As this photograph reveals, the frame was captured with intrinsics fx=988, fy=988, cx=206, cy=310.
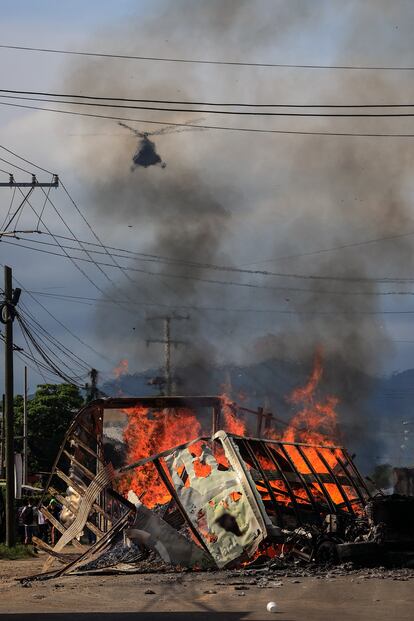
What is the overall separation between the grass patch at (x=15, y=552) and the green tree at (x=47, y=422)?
31766 millimetres

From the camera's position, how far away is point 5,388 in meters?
29.1

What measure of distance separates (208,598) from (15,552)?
548 inches

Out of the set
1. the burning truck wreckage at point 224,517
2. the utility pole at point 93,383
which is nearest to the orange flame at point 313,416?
the burning truck wreckage at point 224,517

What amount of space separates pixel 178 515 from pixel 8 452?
39.0 feet

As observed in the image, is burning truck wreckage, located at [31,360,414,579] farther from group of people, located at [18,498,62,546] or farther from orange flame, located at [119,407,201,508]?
group of people, located at [18,498,62,546]

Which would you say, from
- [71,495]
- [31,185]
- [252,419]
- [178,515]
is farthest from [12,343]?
[178,515]

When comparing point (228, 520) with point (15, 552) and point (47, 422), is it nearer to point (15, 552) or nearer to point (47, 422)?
point (15, 552)

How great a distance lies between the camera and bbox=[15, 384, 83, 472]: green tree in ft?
197

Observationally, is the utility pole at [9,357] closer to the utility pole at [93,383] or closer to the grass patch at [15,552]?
the grass patch at [15,552]

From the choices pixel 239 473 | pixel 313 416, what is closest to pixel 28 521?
pixel 313 416

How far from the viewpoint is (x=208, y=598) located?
1307 centimetres

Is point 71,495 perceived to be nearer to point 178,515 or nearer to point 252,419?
point 178,515

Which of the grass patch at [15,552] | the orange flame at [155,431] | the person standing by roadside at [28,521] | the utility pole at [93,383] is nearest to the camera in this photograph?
the orange flame at [155,431]

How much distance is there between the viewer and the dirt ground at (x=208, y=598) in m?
11.6
